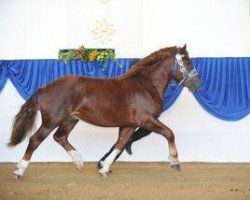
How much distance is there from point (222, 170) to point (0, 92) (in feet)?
14.8

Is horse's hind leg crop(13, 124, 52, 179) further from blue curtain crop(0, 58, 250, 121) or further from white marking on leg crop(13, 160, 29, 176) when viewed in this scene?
blue curtain crop(0, 58, 250, 121)

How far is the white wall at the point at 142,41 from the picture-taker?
30.9ft

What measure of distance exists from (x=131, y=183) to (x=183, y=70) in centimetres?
201

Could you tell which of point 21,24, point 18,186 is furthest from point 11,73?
point 18,186

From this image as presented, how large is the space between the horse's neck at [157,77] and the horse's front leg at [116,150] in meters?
0.71

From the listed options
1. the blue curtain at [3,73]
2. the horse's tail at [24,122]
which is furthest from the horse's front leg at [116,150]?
the blue curtain at [3,73]

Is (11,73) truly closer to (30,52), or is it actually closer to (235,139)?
(30,52)

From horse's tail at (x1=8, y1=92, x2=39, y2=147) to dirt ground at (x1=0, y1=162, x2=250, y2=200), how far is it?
603 mm

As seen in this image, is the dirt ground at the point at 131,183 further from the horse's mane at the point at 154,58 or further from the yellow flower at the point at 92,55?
the yellow flower at the point at 92,55

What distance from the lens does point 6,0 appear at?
10258 millimetres

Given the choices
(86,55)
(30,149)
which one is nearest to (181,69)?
(86,55)

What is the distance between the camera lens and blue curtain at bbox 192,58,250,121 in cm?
931

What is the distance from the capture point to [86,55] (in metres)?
9.49

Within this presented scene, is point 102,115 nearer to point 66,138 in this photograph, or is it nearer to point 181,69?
point 66,138
